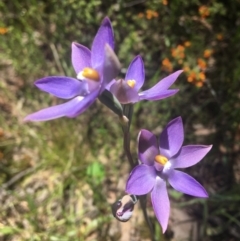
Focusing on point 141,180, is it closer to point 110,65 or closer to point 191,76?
point 110,65

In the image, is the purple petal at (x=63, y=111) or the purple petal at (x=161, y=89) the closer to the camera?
the purple petal at (x=63, y=111)

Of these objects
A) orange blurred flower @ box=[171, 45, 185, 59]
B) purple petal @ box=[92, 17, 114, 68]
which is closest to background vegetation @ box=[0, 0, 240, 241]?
orange blurred flower @ box=[171, 45, 185, 59]

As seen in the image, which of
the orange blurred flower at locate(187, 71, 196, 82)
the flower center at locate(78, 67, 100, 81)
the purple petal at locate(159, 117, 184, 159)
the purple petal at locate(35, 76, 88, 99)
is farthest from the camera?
the orange blurred flower at locate(187, 71, 196, 82)

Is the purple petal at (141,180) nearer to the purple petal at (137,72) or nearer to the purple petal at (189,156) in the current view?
the purple petal at (189,156)

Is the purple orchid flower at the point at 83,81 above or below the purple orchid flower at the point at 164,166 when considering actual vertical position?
above

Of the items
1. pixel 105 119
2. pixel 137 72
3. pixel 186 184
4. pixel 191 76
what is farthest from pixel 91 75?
pixel 105 119

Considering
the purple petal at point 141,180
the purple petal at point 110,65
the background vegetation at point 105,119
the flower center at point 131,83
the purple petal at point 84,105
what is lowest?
the background vegetation at point 105,119

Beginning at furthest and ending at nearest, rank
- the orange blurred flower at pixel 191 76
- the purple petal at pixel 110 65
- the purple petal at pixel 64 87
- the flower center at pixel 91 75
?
the orange blurred flower at pixel 191 76 → the purple petal at pixel 64 87 → the flower center at pixel 91 75 → the purple petal at pixel 110 65

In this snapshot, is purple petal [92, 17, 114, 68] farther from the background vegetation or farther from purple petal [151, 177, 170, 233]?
the background vegetation

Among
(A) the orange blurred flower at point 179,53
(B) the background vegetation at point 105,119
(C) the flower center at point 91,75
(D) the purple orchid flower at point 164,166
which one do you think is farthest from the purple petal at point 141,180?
(A) the orange blurred flower at point 179,53
